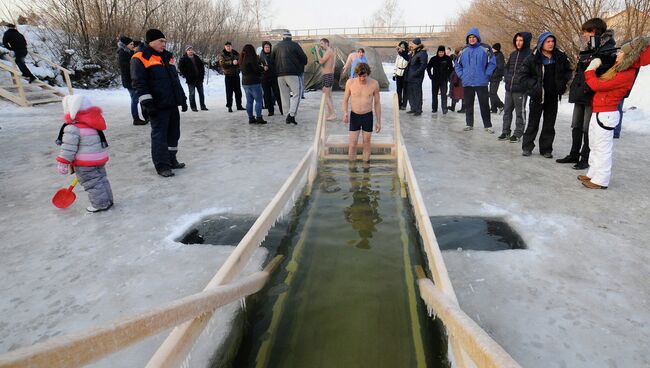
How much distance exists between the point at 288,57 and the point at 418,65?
3267mm

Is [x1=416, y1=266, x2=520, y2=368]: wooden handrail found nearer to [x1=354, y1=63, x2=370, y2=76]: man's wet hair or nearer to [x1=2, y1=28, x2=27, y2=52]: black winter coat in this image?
[x1=354, y1=63, x2=370, y2=76]: man's wet hair

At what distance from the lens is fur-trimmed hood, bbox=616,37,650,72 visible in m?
3.95

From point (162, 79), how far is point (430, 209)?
3570mm

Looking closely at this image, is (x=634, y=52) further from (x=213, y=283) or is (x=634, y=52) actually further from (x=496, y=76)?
(x=496, y=76)

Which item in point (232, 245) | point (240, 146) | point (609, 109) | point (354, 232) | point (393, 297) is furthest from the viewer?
point (240, 146)

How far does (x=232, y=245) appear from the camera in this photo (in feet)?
10.9

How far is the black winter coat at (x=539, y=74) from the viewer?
5.45m

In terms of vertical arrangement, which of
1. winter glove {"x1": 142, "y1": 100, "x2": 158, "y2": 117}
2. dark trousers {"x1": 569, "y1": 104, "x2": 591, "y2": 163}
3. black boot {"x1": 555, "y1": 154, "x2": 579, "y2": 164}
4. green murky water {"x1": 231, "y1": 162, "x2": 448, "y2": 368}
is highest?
winter glove {"x1": 142, "y1": 100, "x2": 158, "y2": 117}

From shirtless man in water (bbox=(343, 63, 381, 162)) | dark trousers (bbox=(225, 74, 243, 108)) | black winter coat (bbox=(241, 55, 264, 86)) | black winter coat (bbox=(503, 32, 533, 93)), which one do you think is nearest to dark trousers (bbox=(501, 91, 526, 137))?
black winter coat (bbox=(503, 32, 533, 93))

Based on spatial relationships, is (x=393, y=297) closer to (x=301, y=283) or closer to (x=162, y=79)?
(x=301, y=283)

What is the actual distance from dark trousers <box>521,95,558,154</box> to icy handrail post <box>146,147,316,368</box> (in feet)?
13.4

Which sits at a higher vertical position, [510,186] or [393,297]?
[510,186]

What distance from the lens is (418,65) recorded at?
9438mm

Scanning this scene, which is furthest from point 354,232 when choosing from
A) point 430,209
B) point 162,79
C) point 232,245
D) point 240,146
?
point 240,146
